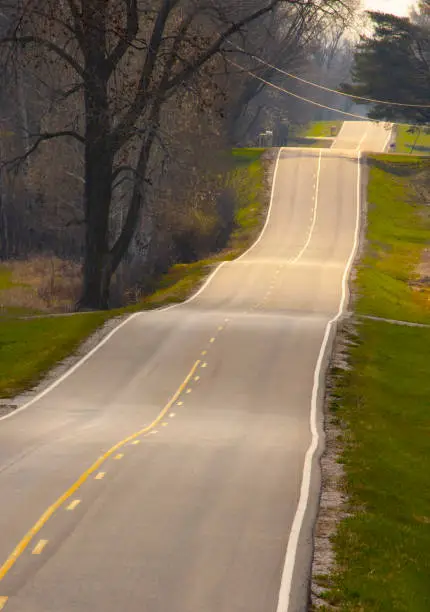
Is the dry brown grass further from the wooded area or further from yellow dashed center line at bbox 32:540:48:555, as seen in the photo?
yellow dashed center line at bbox 32:540:48:555

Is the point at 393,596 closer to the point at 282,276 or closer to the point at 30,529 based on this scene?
the point at 30,529

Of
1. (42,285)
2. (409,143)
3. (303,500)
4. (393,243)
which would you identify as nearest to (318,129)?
(409,143)

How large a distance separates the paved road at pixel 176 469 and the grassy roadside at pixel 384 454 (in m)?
0.82

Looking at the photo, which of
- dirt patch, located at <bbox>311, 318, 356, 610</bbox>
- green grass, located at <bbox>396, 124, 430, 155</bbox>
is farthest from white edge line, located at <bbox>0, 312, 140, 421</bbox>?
green grass, located at <bbox>396, 124, 430, 155</bbox>

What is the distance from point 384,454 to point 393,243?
169 ft

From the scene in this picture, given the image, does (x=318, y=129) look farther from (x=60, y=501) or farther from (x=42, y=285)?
(x=60, y=501)

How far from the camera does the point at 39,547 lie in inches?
623

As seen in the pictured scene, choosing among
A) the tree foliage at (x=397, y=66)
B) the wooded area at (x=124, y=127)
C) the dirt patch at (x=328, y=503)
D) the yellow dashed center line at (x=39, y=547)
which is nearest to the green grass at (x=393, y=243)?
the tree foliage at (x=397, y=66)

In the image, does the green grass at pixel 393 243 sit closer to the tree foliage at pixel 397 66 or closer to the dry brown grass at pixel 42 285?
the tree foliage at pixel 397 66

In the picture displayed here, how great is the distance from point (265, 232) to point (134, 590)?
6433cm

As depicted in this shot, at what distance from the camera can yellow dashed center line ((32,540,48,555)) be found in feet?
51.1

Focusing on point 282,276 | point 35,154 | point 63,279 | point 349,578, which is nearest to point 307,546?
point 349,578

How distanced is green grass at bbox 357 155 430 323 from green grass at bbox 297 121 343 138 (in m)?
56.6

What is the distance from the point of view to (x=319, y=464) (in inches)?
918
